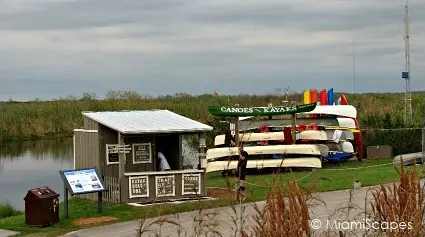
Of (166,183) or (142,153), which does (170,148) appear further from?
(166,183)

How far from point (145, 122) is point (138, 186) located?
1971mm

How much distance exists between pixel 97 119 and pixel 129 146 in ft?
3.74

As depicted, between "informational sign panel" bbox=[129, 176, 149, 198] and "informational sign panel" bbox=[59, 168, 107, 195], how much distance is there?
1.46 metres

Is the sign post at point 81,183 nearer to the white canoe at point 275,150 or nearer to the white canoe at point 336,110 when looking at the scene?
the white canoe at point 275,150

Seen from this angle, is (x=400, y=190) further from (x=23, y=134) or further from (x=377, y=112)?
(x=23, y=134)

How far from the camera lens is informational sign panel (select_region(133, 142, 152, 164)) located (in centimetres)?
2119

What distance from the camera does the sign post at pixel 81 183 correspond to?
1733 cm

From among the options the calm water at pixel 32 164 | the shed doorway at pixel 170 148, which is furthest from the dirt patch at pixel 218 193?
the calm water at pixel 32 164

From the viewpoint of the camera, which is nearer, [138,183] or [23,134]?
[138,183]

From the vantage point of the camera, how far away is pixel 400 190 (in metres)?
6.07

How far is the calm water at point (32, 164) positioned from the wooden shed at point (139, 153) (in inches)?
167

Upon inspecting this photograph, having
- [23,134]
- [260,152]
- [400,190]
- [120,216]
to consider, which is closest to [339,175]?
[260,152]

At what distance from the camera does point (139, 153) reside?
2125cm

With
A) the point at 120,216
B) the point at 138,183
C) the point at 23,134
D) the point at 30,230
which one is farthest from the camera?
the point at 23,134
